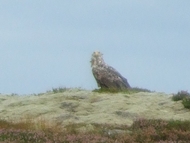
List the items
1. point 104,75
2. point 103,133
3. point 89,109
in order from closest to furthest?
1. point 103,133
2. point 89,109
3. point 104,75

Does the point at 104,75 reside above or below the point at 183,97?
above

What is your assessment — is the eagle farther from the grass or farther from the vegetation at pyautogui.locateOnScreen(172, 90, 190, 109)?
the grass

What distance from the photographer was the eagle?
2925 cm

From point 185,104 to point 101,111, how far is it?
8.97 ft

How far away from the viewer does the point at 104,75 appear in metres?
29.2

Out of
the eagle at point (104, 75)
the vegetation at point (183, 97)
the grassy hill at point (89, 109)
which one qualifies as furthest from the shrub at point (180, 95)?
the eagle at point (104, 75)

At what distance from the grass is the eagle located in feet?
27.4

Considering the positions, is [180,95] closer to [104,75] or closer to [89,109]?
[89,109]

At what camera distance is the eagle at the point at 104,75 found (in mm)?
29250

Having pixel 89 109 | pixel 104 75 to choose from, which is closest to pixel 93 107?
pixel 89 109

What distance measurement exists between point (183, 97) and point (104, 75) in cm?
456

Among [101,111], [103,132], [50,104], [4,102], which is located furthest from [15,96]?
[103,132]

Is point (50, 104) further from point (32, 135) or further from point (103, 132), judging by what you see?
point (32, 135)

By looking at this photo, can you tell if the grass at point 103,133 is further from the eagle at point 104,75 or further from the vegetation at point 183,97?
the eagle at point 104,75
